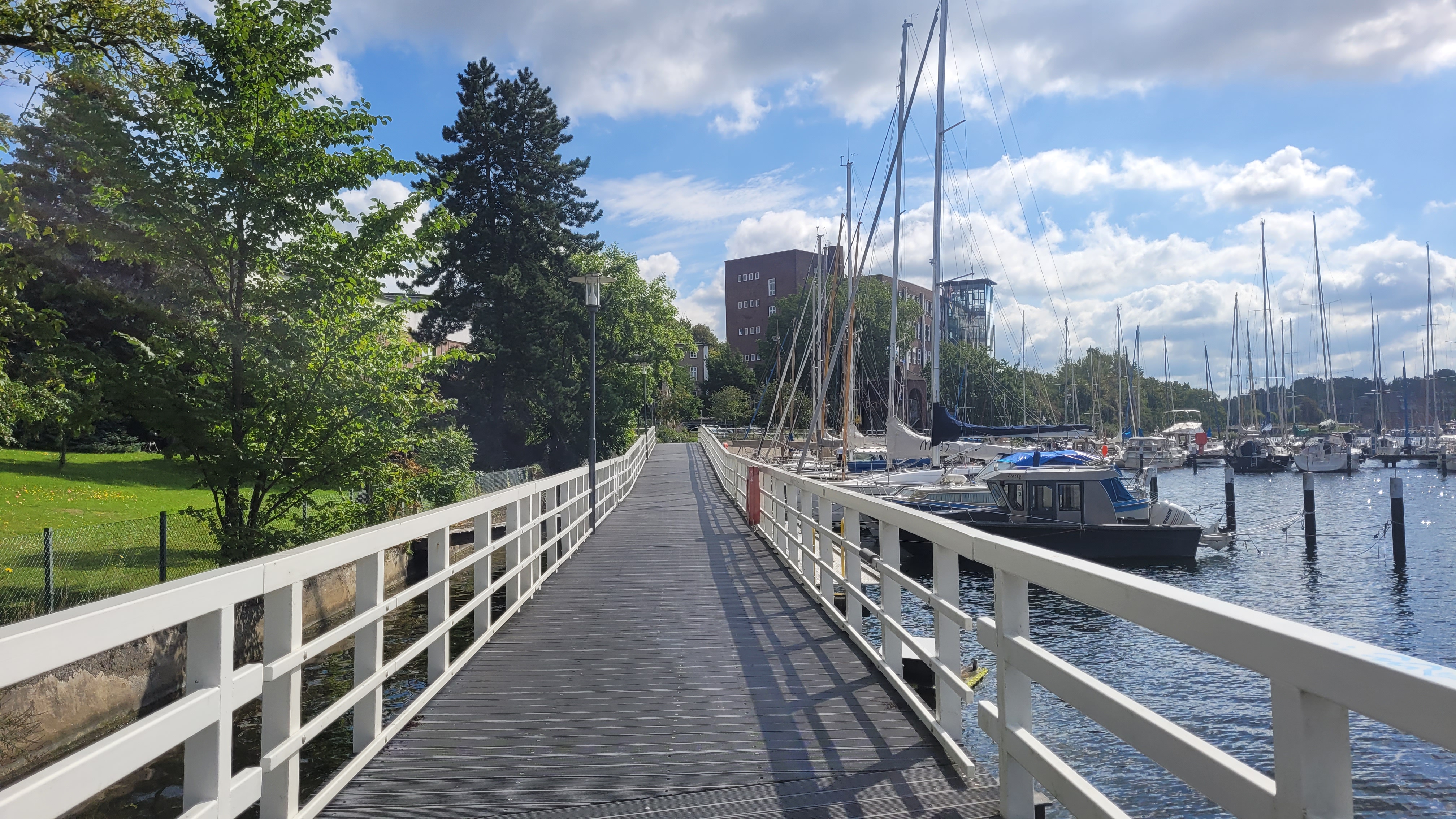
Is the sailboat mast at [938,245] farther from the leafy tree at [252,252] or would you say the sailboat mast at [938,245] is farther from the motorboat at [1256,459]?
the motorboat at [1256,459]

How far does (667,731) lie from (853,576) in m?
2.64

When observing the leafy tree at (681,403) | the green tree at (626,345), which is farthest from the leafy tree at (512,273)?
the leafy tree at (681,403)

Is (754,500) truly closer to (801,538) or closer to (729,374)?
(801,538)

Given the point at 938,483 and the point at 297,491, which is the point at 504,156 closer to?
the point at 938,483

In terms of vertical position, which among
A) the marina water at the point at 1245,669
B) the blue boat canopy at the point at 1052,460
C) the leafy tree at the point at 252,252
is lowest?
the marina water at the point at 1245,669

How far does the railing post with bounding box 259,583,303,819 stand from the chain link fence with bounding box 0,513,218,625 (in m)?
6.64

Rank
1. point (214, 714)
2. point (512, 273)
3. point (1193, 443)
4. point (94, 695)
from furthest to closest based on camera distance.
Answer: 1. point (1193, 443)
2. point (512, 273)
3. point (94, 695)
4. point (214, 714)

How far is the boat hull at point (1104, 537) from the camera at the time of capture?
2484 centimetres

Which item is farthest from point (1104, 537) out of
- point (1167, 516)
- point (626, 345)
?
point (626, 345)

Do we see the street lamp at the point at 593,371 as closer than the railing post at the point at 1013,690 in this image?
No

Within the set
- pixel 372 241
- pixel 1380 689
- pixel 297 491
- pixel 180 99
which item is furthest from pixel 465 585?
pixel 1380 689

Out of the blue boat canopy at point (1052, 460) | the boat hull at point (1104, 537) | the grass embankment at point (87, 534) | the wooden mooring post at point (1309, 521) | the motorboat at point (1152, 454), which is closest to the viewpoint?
the grass embankment at point (87, 534)

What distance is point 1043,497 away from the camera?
83.3ft

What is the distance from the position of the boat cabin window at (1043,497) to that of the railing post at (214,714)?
24.5 m
